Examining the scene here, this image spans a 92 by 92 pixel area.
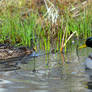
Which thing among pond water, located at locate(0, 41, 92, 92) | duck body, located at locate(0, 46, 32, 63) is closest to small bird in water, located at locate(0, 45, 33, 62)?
duck body, located at locate(0, 46, 32, 63)

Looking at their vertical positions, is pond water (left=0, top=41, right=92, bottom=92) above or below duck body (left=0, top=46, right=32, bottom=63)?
below

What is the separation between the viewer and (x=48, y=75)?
19.5ft

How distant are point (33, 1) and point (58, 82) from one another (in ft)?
34.0

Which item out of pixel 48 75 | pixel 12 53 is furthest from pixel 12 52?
pixel 48 75

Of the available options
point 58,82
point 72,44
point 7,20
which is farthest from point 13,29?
point 58,82

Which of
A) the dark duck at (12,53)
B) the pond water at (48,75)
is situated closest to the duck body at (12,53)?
the dark duck at (12,53)

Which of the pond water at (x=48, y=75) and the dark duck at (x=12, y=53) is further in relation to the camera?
the dark duck at (x=12, y=53)

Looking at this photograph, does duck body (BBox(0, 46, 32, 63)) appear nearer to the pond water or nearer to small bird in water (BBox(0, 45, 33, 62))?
small bird in water (BBox(0, 45, 33, 62))

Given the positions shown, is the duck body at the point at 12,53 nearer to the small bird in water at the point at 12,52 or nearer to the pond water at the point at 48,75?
the small bird in water at the point at 12,52

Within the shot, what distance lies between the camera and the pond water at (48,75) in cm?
507

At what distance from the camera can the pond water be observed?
16.6 feet

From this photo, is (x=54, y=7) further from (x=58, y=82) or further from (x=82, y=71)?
(x=58, y=82)

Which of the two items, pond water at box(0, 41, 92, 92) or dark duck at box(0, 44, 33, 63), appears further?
dark duck at box(0, 44, 33, 63)

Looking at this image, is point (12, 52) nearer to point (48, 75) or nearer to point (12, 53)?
point (12, 53)
